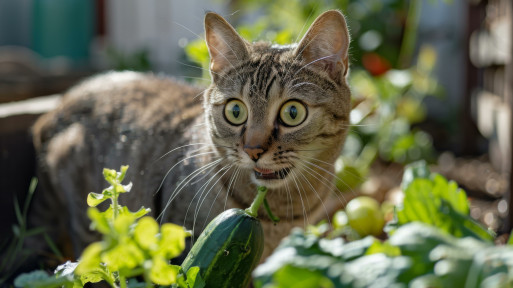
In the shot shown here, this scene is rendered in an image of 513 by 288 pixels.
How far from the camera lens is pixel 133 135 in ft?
6.35

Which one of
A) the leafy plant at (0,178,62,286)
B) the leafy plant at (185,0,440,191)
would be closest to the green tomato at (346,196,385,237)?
the leafy plant at (185,0,440,191)

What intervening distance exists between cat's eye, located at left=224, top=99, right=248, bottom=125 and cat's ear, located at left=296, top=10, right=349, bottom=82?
23cm

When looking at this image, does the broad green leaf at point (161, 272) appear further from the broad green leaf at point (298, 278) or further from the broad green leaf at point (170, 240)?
the broad green leaf at point (298, 278)

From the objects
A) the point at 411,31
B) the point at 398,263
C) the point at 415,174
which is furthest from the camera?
the point at 411,31

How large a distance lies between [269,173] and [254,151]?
3.4 inches

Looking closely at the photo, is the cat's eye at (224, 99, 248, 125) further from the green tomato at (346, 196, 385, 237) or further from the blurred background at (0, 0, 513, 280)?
the green tomato at (346, 196, 385, 237)

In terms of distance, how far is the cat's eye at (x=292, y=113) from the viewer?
4.91 ft

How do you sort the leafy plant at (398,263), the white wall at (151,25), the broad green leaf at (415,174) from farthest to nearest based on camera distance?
the white wall at (151,25)
the broad green leaf at (415,174)
the leafy plant at (398,263)

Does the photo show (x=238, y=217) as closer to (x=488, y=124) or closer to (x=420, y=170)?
(x=420, y=170)

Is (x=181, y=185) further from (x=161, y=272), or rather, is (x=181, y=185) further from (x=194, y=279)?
(x=161, y=272)

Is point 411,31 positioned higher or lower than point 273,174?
higher

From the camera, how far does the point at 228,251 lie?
1.11m

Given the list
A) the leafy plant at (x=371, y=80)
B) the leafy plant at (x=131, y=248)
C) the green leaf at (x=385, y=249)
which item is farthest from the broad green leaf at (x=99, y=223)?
the leafy plant at (x=371, y=80)

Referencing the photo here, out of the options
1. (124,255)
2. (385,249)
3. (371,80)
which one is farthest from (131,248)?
(371,80)
